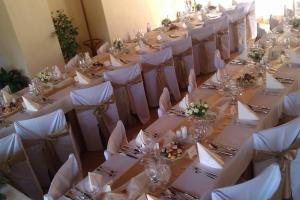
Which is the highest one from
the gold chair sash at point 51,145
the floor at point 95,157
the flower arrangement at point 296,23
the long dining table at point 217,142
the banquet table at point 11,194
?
the flower arrangement at point 296,23

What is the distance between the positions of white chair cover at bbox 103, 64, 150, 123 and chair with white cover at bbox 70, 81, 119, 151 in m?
0.39

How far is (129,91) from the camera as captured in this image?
502 cm

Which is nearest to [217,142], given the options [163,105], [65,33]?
[163,105]

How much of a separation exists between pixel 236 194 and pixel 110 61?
3.60 metres

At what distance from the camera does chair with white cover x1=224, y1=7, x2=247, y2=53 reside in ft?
22.7

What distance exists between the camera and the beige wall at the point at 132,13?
7.90 meters

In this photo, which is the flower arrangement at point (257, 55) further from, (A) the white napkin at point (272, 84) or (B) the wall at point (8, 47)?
(B) the wall at point (8, 47)

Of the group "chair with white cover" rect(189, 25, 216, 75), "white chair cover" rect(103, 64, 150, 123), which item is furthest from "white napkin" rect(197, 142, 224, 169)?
"chair with white cover" rect(189, 25, 216, 75)

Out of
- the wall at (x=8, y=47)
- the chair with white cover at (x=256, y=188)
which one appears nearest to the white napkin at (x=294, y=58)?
the chair with white cover at (x=256, y=188)

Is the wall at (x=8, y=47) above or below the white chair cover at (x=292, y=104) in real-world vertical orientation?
above

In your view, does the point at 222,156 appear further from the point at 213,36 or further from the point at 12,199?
the point at 213,36

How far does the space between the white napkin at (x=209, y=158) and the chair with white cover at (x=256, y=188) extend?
13.4 inches

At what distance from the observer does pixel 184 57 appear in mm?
5848

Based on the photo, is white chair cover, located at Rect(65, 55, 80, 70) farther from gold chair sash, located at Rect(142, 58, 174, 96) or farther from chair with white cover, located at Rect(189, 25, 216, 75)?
chair with white cover, located at Rect(189, 25, 216, 75)
